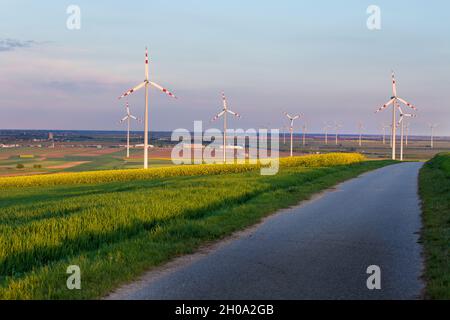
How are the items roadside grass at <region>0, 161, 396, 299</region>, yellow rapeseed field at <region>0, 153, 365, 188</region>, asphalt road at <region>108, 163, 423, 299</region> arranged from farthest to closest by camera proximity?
yellow rapeseed field at <region>0, 153, 365, 188</region> → roadside grass at <region>0, 161, 396, 299</region> → asphalt road at <region>108, 163, 423, 299</region>

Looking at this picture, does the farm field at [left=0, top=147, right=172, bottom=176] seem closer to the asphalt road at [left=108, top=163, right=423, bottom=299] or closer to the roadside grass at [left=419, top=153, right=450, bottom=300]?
the roadside grass at [left=419, top=153, right=450, bottom=300]

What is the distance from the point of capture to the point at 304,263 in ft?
33.4

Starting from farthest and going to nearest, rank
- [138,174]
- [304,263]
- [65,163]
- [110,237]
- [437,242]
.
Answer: [65,163] → [138,174] → [110,237] → [437,242] → [304,263]

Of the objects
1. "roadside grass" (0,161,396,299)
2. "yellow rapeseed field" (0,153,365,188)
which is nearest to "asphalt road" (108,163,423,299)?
"roadside grass" (0,161,396,299)

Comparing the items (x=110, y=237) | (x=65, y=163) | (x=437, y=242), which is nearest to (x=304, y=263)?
(x=437, y=242)

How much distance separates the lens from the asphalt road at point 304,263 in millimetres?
8297

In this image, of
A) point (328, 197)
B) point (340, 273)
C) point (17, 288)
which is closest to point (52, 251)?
point (17, 288)

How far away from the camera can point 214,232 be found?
13.4m

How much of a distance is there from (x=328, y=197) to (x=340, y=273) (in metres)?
13.1

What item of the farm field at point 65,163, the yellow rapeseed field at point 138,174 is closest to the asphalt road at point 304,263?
the yellow rapeseed field at point 138,174

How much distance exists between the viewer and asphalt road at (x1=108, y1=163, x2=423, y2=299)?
27.2 ft

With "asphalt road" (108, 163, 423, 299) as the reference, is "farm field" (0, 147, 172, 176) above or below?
below

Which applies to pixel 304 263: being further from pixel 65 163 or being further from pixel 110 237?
pixel 65 163

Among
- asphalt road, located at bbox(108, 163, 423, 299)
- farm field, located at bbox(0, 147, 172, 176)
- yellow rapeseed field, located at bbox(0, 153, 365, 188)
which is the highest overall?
asphalt road, located at bbox(108, 163, 423, 299)
